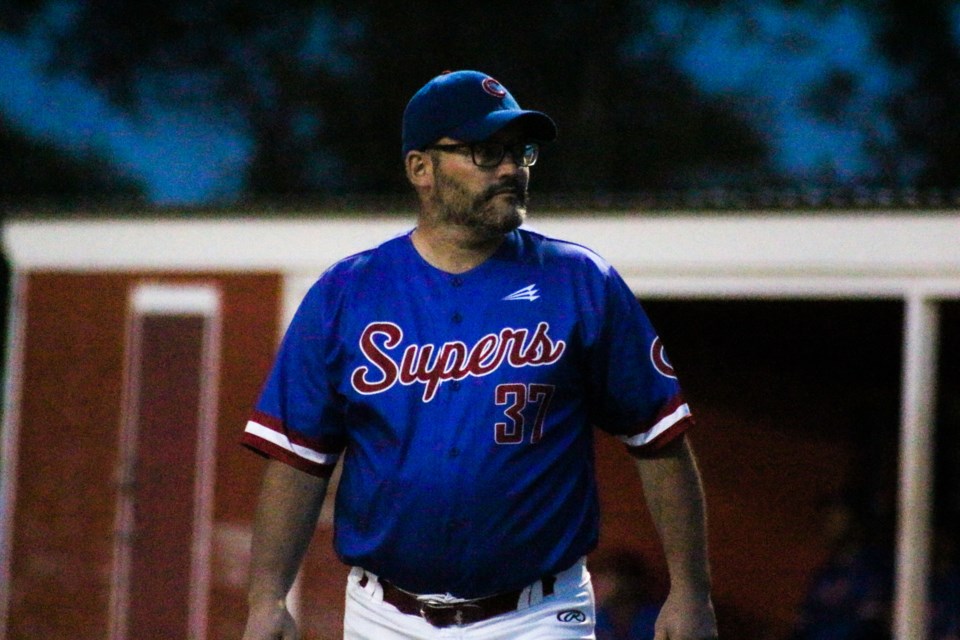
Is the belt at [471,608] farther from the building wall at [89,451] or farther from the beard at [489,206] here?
the building wall at [89,451]

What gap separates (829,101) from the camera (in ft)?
94.5

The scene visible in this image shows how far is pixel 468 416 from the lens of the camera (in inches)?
121

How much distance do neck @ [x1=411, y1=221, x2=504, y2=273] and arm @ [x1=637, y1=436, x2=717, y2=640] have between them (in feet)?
1.81

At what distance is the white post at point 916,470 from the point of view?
712 centimetres

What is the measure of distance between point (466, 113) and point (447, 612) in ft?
3.38

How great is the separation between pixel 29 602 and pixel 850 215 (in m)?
5.87

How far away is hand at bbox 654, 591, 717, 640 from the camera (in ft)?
10.1

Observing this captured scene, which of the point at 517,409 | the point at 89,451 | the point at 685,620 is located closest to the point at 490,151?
the point at 517,409

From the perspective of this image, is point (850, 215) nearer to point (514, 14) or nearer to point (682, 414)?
point (682, 414)

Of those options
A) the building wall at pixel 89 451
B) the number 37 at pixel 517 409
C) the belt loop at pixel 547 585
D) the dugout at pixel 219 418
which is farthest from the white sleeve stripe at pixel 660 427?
the building wall at pixel 89 451

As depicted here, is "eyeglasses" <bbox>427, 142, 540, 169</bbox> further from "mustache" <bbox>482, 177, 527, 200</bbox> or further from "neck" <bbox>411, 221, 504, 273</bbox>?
"neck" <bbox>411, 221, 504, 273</bbox>

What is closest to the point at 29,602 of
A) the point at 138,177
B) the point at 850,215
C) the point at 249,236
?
the point at 249,236

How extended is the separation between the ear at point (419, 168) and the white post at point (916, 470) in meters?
4.47

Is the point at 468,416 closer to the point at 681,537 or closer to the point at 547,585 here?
the point at 547,585
